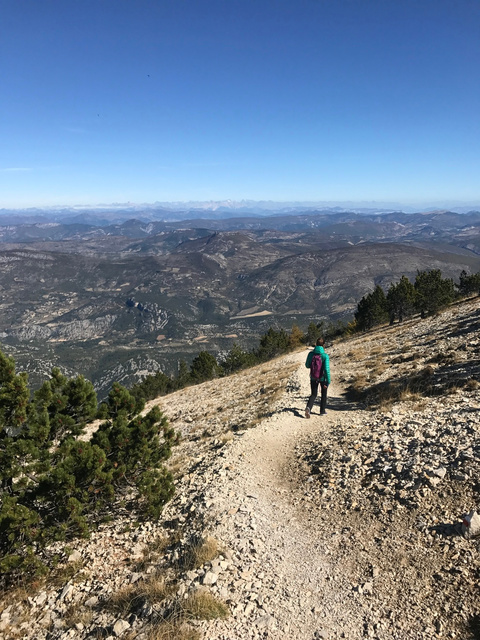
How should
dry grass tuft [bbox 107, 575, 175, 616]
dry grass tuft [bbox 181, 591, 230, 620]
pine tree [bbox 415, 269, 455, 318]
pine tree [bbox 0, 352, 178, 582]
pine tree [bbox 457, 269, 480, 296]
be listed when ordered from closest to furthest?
dry grass tuft [bbox 181, 591, 230, 620], dry grass tuft [bbox 107, 575, 175, 616], pine tree [bbox 0, 352, 178, 582], pine tree [bbox 415, 269, 455, 318], pine tree [bbox 457, 269, 480, 296]

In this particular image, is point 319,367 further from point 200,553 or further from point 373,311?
point 373,311

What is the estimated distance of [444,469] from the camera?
8.43 metres

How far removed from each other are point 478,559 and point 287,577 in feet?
11.7

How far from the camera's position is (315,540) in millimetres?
7824

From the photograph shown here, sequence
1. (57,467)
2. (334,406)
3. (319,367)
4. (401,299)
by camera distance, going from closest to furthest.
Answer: (57,467), (319,367), (334,406), (401,299)

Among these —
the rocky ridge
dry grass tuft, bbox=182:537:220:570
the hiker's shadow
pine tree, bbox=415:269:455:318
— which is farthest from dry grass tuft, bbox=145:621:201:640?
pine tree, bbox=415:269:455:318

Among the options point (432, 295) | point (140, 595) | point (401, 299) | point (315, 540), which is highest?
point (432, 295)

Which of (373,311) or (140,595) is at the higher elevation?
(140,595)

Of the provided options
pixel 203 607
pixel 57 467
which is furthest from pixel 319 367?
pixel 57 467

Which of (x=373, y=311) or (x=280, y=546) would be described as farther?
(x=373, y=311)

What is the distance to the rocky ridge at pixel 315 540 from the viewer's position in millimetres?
5773

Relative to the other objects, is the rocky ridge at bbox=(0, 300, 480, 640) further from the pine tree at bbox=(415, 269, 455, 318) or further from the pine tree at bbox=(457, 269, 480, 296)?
the pine tree at bbox=(457, 269, 480, 296)

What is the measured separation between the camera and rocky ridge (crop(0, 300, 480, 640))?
18.9 feet

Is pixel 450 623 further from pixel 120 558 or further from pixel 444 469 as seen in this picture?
pixel 120 558
